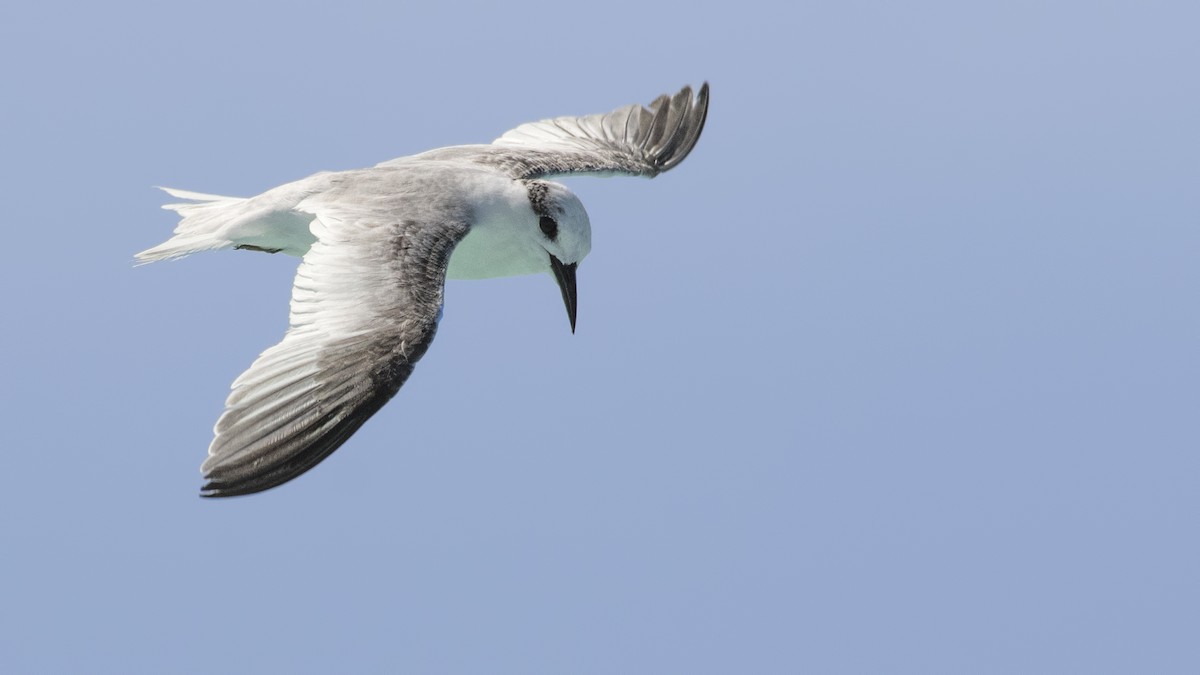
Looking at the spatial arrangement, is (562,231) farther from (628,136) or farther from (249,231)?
(628,136)

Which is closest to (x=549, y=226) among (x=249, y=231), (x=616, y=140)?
(x=249, y=231)

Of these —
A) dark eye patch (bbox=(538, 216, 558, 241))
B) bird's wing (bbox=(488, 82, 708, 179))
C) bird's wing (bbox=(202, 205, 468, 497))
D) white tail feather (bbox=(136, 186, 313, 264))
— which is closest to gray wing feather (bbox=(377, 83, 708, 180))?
bird's wing (bbox=(488, 82, 708, 179))

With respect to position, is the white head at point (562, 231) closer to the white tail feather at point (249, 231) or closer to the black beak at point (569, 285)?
the black beak at point (569, 285)

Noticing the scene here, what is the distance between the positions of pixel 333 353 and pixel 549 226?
2.83 m

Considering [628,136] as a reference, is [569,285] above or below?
below

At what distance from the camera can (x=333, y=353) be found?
27.2 feet

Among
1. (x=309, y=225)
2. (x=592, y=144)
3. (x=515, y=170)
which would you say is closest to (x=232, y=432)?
(x=309, y=225)

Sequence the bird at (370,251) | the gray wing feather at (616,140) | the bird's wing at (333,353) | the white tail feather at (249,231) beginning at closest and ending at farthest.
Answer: the bird's wing at (333,353) → the bird at (370,251) → the white tail feather at (249,231) → the gray wing feather at (616,140)

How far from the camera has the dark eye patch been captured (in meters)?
10.6

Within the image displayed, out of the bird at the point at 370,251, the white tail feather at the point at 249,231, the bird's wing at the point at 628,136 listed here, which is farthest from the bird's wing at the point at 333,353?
the bird's wing at the point at 628,136

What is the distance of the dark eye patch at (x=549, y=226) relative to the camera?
10.6 metres

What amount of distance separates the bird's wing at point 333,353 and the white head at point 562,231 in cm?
116

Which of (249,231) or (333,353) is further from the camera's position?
(249,231)

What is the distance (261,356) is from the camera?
325 inches
